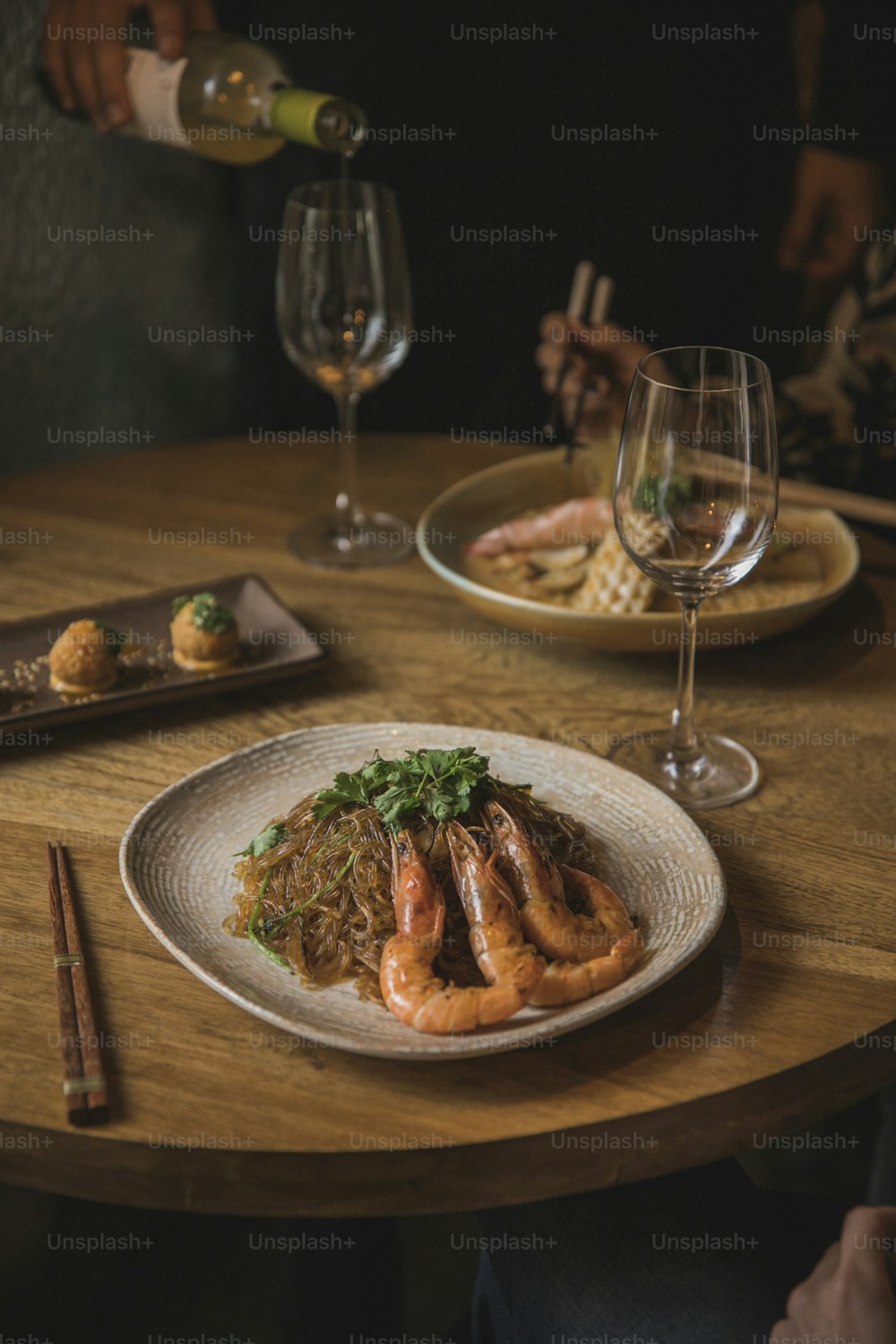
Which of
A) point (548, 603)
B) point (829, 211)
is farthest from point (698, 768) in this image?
point (829, 211)

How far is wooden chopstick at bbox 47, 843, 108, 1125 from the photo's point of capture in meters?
0.92

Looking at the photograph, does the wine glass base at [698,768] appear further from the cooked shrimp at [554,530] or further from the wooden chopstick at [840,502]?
the wooden chopstick at [840,502]

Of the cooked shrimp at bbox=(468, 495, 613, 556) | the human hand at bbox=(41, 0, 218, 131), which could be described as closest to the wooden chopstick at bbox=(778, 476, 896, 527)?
the cooked shrimp at bbox=(468, 495, 613, 556)

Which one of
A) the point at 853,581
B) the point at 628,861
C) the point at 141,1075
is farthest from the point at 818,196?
the point at 141,1075

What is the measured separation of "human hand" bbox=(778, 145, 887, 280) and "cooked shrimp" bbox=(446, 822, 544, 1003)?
7.97 ft

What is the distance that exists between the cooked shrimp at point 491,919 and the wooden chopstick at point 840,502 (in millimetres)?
1052

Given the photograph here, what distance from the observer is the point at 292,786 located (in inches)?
51.3

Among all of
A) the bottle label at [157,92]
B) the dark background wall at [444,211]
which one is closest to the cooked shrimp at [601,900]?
the bottle label at [157,92]

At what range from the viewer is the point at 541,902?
1.05 metres

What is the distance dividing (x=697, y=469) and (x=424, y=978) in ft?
1.78

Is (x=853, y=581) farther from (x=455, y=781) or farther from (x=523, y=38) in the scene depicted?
(x=523, y=38)

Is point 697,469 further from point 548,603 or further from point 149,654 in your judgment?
point 149,654

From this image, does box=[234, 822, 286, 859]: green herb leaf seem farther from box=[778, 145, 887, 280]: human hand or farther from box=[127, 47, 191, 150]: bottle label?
box=[778, 145, 887, 280]: human hand

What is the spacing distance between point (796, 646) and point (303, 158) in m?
1.98
